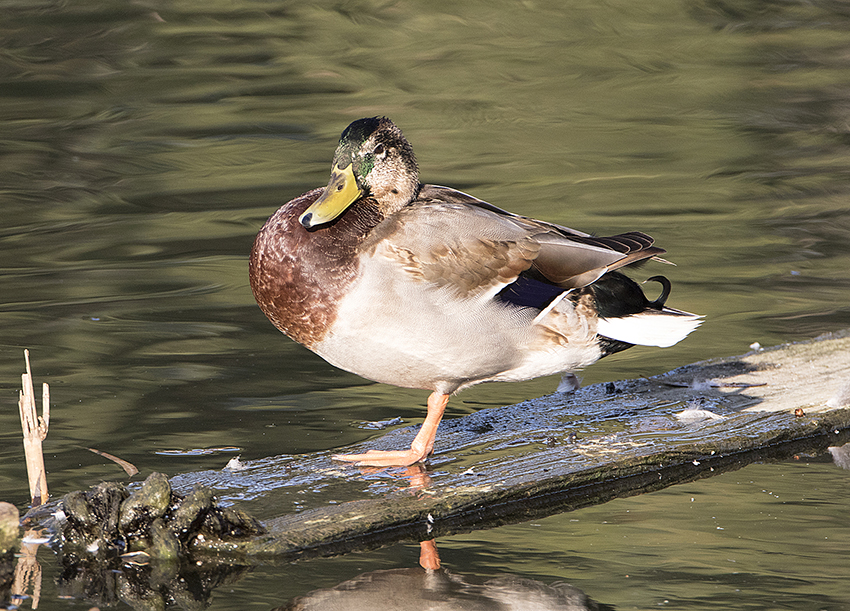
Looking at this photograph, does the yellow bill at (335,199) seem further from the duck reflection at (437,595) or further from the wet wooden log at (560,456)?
the duck reflection at (437,595)

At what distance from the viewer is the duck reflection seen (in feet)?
11.4

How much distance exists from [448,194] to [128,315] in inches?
107

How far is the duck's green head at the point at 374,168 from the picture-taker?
14.7ft

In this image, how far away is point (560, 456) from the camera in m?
4.47

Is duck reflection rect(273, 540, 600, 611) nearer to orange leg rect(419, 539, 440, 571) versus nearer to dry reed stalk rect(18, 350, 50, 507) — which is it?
orange leg rect(419, 539, 440, 571)

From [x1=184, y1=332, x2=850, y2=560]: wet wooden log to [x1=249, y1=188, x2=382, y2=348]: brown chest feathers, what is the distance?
21.3 inches

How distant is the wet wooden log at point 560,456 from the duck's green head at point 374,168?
0.97 m

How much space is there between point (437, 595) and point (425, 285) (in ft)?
3.92

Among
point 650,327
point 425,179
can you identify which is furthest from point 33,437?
point 425,179

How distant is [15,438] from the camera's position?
4781 millimetres

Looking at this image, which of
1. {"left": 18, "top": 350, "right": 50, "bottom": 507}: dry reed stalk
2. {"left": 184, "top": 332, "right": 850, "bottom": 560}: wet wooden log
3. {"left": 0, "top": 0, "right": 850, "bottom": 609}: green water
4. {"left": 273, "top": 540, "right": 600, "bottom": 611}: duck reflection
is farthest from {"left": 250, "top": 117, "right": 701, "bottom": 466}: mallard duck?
{"left": 18, "top": 350, "right": 50, "bottom": 507}: dry reed stalk

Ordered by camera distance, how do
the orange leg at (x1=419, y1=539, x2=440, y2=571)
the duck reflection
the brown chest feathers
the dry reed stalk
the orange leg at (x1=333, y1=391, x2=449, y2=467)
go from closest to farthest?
the duck reflection < the orange leg at (x1=419, y1=539, x2=440, y2=571) < the dry reed stalk < the brown chest feathers < the orange leg at (x1=333, y1=391, x2=449, y2=467)

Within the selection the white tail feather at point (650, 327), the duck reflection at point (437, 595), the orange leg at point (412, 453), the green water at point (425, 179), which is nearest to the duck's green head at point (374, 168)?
the orange leg at point (412, 453)

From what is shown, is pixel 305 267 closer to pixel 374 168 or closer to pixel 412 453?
pixel 374 168
